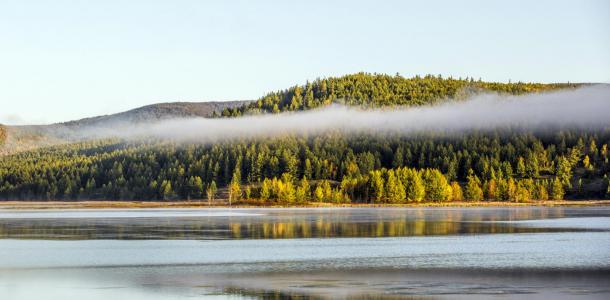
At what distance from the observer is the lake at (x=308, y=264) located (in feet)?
124

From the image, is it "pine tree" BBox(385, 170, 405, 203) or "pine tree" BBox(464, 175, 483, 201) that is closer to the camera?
"pine tree" BBox(385, 170, 405, 203)

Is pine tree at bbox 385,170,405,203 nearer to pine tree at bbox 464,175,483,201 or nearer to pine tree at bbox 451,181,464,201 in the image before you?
pine tree at bbox 451,181,464,201

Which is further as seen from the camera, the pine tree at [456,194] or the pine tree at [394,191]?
the pine tree at [456,194]

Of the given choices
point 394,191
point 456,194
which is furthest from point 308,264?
point 456,194

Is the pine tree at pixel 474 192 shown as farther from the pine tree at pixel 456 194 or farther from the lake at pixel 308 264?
the lake at pixel 308 264

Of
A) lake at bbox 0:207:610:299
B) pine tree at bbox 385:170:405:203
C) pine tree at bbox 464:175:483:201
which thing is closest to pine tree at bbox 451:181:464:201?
pine tree at bbox 464:175:483:201

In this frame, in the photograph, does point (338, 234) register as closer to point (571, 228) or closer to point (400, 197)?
point (571, 228)

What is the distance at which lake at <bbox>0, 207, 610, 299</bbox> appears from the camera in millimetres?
37781

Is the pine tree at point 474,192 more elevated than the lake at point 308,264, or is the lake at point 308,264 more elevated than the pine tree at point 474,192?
the lake at point 308,264

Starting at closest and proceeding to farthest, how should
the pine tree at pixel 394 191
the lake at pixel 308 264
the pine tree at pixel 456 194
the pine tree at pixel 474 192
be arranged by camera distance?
the lake at pixel 308 264 → the pine tree at pixel 394 191 → the pine tree at pixel 474 192 → the pine tree at pixel 456 194

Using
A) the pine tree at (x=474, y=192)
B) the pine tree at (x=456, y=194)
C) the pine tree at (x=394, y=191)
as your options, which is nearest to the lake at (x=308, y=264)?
the pine tree at (x=394, y=191)

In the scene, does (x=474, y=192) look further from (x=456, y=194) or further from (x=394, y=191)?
(x=394, y=191)

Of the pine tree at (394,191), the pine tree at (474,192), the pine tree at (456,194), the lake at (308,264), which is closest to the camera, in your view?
the lake at (308,264)

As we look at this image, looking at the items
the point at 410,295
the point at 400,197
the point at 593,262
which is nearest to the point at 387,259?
the point at 593,262
